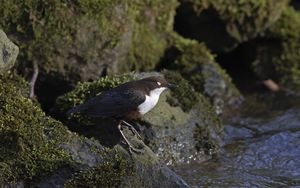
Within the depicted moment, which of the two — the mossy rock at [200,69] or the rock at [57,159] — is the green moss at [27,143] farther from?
the mossy rock at [200,69]

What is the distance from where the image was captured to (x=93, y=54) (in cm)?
712

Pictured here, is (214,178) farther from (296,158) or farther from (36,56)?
(36,56)

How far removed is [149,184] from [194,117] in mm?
1745

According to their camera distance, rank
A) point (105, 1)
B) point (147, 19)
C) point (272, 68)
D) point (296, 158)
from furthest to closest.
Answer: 1. point (272, 68)
2. point (147, 19)
3. point (105, 1)
4. point (296, 158)

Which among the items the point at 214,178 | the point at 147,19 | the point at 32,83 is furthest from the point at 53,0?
the point at 214,178

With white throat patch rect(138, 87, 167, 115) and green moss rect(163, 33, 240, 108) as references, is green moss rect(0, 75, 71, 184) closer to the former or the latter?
white throat patch rect(138, 87, 167, 115)

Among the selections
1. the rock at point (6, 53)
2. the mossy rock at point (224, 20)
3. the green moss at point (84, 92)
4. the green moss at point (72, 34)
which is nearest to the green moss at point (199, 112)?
the green moss at point (84, 92)

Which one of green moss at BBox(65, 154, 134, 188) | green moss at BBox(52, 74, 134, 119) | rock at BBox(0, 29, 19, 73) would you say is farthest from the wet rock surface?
rock at BBox(0, 29, 19, 73)

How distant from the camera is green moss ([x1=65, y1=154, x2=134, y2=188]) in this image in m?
4.86

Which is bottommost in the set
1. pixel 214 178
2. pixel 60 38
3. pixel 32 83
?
pixel 214 178

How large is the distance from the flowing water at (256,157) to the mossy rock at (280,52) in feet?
4.21

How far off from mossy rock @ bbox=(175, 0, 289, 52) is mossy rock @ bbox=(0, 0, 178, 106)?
1299 millimetres

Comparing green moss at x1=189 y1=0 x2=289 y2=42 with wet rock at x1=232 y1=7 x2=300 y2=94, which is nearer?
green moss at x1=189 y1=0 x2=289 y2=42

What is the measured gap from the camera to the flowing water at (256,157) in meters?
6.08
